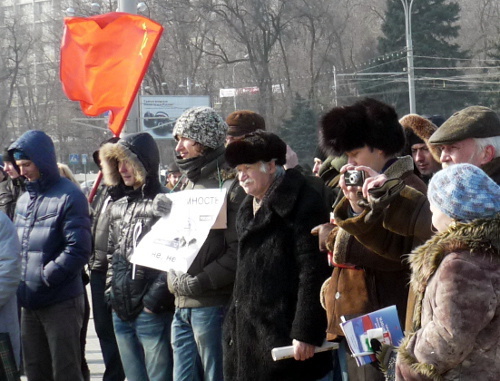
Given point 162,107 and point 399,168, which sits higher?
point 399,168

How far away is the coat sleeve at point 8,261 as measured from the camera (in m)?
5.55

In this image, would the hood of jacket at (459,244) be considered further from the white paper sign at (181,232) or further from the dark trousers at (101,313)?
the dark trousers at (101,313)

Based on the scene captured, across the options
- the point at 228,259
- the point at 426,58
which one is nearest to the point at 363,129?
the point at 228,259

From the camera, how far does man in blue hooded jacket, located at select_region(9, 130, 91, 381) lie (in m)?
5.88

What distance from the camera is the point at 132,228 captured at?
5832 millimetres

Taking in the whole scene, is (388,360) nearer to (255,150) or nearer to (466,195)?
(466,195)

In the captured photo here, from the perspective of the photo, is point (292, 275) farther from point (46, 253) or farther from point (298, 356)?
point (46, 253)

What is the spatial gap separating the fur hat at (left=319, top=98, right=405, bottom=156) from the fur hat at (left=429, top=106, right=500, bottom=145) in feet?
0.68

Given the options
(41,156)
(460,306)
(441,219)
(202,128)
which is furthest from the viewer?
(41,156)

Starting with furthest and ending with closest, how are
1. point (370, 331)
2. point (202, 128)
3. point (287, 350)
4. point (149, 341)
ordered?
point (149, 341)
point (202, 128)
point (287, 350)
point (370, 331)

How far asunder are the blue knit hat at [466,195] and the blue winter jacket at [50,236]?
3.25 metres

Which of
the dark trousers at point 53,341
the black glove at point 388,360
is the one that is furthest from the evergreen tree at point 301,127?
the black glove at point 388,360

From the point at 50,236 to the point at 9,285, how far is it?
0.48m

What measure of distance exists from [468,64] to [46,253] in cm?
4328
